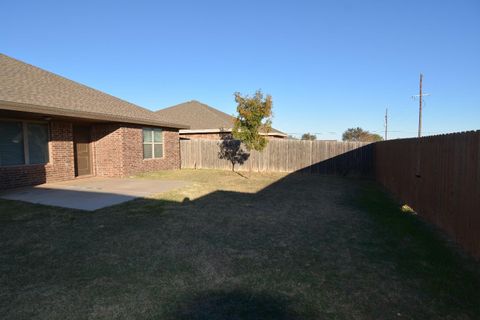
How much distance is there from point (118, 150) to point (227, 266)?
10.5 metres

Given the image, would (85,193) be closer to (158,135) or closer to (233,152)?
(158,135)

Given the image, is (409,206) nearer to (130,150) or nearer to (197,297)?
(197,297)

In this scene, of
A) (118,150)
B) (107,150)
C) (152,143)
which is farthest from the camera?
(152,143)

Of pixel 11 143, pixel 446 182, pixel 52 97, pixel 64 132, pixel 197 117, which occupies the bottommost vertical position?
pixel 446 182

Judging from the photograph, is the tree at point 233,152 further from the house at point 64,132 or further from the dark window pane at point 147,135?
the dark window pane at point 147,135

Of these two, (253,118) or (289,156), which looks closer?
(253,118)

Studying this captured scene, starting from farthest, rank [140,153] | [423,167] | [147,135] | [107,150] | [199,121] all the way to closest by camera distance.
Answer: [199,121]
[147,135]
[140,153]
[107,150]
[423,167]

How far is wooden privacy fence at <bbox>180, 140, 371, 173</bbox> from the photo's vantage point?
15.1 meters

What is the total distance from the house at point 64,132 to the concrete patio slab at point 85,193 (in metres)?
0.90

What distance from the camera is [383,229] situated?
18.4ft

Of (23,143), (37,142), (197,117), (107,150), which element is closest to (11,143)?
(23,143)

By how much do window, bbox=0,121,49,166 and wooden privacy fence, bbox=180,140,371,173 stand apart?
8674mm

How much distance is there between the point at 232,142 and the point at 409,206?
11.4 meters

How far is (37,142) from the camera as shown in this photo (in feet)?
34.0
